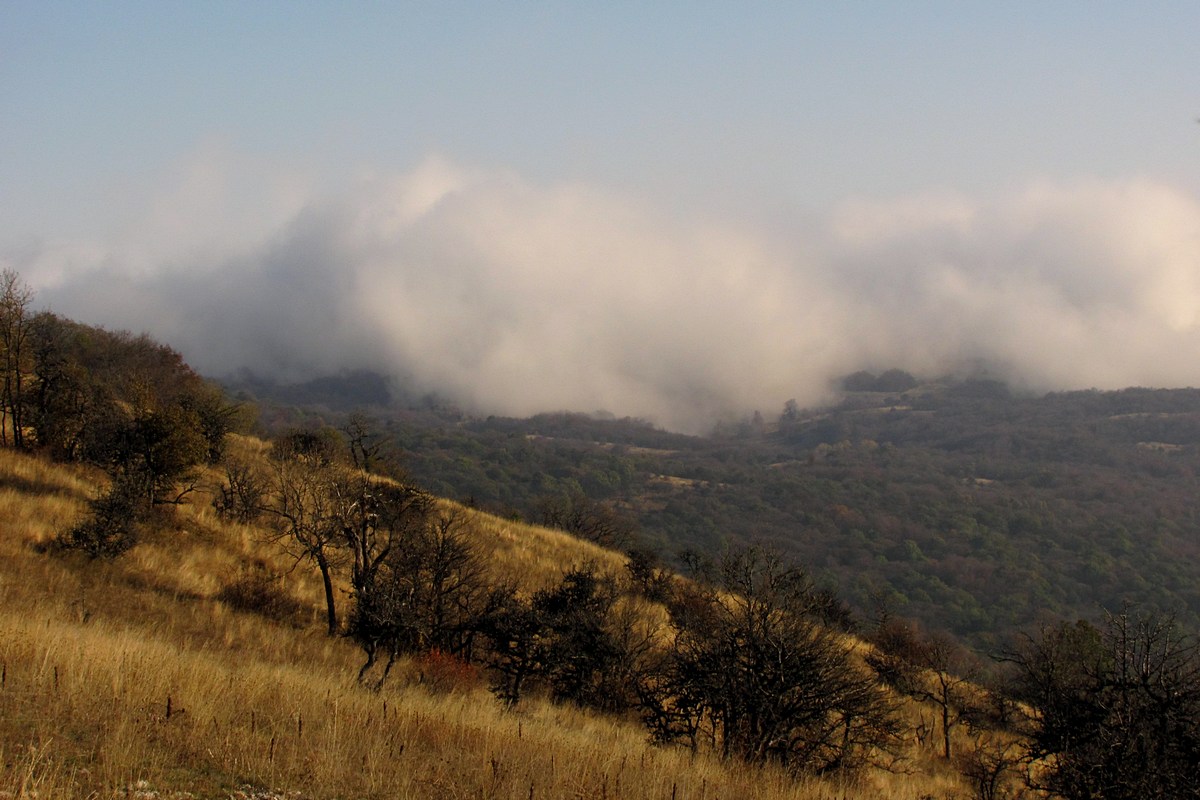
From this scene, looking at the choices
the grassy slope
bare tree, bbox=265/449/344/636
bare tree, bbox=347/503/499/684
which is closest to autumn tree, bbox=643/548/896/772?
the grassy slope

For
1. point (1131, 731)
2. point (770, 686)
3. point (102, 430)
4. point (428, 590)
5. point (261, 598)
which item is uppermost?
point (102, 430)

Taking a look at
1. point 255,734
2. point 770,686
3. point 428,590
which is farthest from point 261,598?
point 255,734

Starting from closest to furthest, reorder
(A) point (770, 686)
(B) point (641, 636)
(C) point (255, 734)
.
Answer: (C) point (255, 734) < (A) point (770, 686) < (B) point (641, 636)

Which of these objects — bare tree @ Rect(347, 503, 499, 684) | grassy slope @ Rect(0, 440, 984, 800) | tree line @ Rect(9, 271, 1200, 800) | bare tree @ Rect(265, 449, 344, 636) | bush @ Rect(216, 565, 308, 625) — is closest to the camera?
grassy slope @ Rect(0, 440, 984, 800)

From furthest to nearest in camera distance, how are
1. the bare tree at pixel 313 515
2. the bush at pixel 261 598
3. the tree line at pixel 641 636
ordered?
the bare tree at pixel 313 515 < the bush at pixel 261 598 < the tree line at pixel 641 636

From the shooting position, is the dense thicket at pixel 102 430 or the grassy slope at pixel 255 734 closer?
the grassy slope at pixel 255 734

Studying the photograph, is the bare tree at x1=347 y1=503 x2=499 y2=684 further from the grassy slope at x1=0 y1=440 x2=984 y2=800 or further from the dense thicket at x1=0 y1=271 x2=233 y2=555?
the dense thicket at x1=0 y1=271 x2=233 y2=555

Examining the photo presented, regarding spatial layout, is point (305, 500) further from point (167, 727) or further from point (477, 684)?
point (167, 727)

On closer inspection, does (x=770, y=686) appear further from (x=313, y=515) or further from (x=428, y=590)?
(x=313, y=515)

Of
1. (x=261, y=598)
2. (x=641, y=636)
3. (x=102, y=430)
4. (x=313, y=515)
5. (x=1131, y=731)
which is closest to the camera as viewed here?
(x=1131, y=731)

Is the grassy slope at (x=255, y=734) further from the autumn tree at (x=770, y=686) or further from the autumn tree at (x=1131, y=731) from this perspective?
the autumn tree at (x=1131, y=731)

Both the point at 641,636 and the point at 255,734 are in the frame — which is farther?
the point at 641,636

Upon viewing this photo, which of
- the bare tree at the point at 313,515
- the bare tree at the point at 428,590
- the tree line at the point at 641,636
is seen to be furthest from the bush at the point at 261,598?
the bare tree at the point at 428,590

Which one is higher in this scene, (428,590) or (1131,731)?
(1131,731)
